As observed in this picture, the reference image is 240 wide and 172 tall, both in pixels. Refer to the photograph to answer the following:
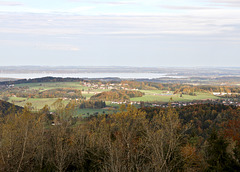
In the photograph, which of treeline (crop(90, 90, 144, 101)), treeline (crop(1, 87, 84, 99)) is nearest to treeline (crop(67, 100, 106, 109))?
treeline (crop(90, 90, 144, 101))

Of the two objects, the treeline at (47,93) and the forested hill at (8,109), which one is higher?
the forested hill at (8,109)

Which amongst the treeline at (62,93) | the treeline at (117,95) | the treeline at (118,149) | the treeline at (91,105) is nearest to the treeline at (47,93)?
the treeline at (62,93)

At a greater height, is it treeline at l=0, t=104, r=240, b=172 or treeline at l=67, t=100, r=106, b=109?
treeline at l=0, t=104, r=240, b=172

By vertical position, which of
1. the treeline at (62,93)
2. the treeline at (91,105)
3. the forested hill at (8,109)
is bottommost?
the treeline at (91,105)

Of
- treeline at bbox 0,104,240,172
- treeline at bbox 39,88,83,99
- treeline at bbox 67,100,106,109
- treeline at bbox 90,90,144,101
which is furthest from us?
treeline at bbox 90,90,144,101

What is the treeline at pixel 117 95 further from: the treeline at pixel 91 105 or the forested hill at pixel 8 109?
the forested hill at pixel 8 109

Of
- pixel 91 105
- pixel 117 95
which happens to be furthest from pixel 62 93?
pixel 91 105

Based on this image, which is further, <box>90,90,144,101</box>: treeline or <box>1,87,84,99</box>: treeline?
<box>90,90,144,101</box>: treeline

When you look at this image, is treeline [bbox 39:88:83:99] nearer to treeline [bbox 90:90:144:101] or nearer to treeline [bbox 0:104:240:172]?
treeline [bbox 90:90:144:101]

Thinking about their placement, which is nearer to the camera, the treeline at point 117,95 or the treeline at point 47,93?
the treeline at point 47,93

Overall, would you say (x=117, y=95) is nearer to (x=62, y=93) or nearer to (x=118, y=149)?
(x=62, y=93)

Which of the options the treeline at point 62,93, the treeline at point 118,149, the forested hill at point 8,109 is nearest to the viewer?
the treeline at point 118,149

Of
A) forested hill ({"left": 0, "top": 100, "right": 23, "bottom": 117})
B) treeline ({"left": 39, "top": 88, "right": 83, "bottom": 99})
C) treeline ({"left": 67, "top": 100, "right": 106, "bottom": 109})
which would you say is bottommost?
treeline ({"left": 67, "top": 100, "right": 106, "bottom": 109})
